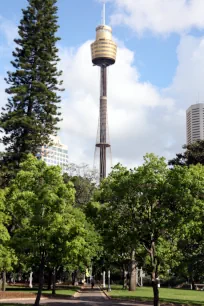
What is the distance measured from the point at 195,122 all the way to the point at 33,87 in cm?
13409

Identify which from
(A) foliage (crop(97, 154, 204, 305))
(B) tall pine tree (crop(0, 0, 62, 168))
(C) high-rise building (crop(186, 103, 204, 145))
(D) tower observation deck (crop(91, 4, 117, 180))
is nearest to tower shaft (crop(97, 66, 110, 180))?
(D) tower observation deck (crop(91, 4, 117, 180))

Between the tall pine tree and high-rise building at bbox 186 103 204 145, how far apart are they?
128931 millimetres

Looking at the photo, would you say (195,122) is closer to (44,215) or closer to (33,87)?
(33,87)

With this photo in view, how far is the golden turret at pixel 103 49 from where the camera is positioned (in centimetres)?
15988

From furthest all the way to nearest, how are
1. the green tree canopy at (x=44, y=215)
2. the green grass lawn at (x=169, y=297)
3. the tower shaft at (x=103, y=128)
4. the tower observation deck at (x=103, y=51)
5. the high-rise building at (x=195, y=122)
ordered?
Answer: the high-rise building at (x=195, y=122), the tower observation deck at (x=103, y=51), the tower shaft at (x=103, y=128), the green grass lawn at (x=169, y=297), the green tree canopy at (x=44, y=215)

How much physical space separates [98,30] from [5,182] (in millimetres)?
126059

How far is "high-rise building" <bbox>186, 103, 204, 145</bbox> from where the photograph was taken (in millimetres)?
173625

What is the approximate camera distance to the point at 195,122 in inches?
6850

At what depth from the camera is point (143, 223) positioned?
26.1 metres

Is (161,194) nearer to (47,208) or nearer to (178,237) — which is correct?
(178,237)

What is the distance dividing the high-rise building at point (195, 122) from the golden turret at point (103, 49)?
40.6 m

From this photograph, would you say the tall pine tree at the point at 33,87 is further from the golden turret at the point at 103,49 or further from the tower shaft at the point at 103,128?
the golden turret at the point at 103,49

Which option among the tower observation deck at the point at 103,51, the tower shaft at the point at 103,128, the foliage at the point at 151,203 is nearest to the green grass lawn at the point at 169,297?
the foliage at the point at 151,203

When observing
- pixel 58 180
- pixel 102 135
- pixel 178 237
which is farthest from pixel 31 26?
pixel 102 135
